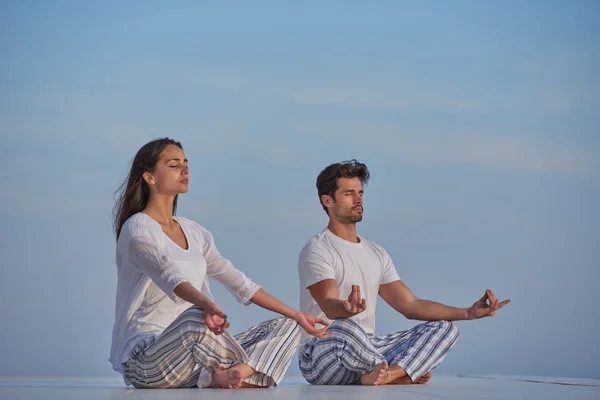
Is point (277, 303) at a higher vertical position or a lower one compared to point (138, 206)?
lower

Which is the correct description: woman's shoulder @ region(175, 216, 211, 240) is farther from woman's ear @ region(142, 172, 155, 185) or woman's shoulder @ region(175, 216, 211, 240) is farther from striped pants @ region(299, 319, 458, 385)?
striped pants @ region(299, 319, 458, 385)

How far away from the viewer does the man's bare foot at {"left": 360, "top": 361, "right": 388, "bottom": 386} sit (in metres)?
3.93

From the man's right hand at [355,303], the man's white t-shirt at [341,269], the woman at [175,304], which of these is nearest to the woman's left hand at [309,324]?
the woman at [175,304]

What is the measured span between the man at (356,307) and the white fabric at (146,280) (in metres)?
0.54

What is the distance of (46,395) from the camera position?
9.85 ft

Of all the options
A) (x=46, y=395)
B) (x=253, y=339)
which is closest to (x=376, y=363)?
(x=253, y=339)

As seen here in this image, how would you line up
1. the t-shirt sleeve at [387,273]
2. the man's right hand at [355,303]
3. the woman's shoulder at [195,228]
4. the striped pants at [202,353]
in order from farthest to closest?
the t-shirt sleeve at [387,273] → the woman's shoulder at [195,228] → the man's right hand at [355,303] → the striped pants at [202,353]

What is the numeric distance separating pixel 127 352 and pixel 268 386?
21.9 inches

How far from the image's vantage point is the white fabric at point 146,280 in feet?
11.1

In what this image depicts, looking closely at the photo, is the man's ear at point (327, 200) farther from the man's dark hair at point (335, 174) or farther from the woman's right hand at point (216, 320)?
the woman's right hand at point (216, 320)

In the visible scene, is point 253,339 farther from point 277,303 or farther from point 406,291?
point 406,291


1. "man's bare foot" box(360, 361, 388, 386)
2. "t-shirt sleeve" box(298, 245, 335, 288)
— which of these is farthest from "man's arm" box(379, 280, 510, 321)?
"man's bare foot" box(360, 361, 388, 386)

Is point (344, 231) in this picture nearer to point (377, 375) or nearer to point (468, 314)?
point (468, 314)

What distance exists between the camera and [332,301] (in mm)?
4055
